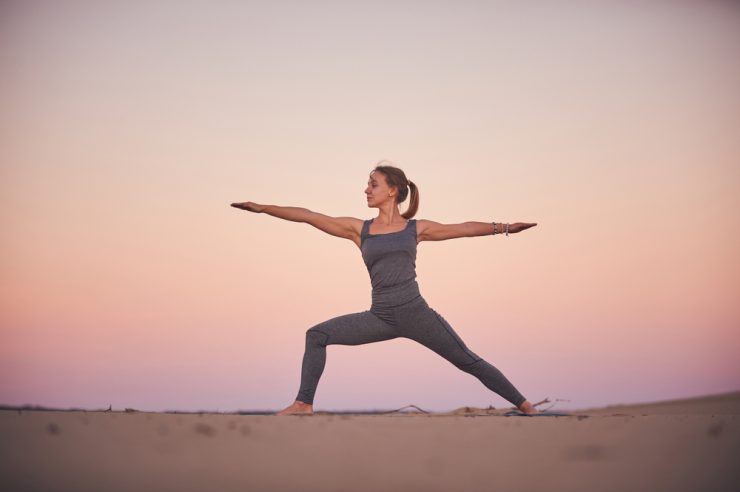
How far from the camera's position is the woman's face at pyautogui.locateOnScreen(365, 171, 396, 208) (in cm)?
605

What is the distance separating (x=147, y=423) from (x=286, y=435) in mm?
812

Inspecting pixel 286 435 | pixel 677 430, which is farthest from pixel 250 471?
pixel 677 430

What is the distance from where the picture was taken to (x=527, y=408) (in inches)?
224

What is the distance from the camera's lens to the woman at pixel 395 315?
5715 millimetres

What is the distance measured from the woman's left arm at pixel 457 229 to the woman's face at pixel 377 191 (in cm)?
31

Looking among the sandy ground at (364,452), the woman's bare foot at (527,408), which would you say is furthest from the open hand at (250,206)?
the woman's bare foot at (527,408)

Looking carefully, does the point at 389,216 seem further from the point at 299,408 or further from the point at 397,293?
the point at 299,408

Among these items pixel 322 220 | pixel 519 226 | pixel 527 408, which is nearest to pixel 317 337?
pixel 322 220

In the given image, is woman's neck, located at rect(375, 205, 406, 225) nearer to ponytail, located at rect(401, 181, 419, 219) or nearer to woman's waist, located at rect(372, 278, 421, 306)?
ponytail, located at rect(401, 181, 419, 219)

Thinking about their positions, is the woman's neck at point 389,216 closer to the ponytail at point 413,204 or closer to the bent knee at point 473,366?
the ponytail at point 413,204

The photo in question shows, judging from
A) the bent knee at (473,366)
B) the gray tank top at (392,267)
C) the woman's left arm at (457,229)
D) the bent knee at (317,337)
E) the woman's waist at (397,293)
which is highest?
the woman's left arm at (457,229)

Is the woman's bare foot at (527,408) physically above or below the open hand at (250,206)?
below

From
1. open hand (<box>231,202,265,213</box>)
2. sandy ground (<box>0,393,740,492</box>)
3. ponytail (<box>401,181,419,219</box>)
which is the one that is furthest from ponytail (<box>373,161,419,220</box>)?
sandy ground (<box>0,393,740,492</box>)

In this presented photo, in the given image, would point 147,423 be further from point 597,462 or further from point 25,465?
point 597,462
